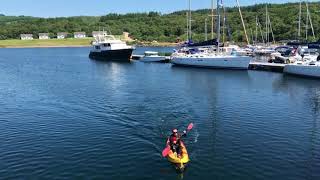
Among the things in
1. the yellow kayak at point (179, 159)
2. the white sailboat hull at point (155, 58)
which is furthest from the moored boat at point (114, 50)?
the yellow kayak at point (179, 159)

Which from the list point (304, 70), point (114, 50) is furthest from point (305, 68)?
point (114, 50)

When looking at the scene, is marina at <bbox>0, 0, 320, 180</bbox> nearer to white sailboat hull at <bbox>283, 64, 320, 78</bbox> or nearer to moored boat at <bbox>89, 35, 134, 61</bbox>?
white sailboat hull at <bbox>283, 64, 320, 78</bbox>

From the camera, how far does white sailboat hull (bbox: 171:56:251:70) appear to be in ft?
320

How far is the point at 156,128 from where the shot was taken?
45.5m

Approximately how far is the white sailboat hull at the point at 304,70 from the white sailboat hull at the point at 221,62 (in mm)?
11608

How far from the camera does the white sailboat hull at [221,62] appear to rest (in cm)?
9769

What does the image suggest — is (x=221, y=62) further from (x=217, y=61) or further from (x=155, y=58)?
(x=155, y=58)

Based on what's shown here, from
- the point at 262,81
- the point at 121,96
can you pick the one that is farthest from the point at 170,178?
the point at 262,81

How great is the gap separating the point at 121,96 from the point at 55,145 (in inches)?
1035

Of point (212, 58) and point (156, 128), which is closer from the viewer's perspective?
point (156, 128)

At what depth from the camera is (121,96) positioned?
65.5 metres

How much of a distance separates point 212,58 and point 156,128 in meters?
58.3

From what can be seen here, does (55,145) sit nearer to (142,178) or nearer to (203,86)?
A: (142,178)

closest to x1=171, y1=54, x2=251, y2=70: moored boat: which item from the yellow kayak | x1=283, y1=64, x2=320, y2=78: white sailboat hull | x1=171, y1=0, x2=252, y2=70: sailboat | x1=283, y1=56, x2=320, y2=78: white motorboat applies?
x1=171, y1=0, x2=252, y2=70: sailboat
